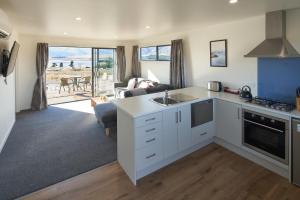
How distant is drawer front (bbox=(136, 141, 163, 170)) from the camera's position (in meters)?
2.41

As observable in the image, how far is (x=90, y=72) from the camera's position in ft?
23.4

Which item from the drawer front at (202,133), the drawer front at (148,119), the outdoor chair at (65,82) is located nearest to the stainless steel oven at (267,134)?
the drawer front at (202,133)

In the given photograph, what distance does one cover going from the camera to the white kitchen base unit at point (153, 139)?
2385mm

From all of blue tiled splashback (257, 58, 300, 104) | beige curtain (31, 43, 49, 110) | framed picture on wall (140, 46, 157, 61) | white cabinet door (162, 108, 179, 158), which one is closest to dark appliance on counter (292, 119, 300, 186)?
blue tiled splashback (257, 58, 300, 104)

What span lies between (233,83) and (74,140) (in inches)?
133

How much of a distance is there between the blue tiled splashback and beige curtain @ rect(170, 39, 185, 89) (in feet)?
6.50

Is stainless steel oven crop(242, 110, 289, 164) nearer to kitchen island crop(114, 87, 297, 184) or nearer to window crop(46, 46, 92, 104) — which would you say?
kitchen island crop(114, 87, 297, 184)

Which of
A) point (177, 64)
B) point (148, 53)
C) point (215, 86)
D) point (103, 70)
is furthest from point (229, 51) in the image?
point (103, 70)

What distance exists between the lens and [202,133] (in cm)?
323

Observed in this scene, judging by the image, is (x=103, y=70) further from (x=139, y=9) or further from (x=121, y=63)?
(x=139, y=9)

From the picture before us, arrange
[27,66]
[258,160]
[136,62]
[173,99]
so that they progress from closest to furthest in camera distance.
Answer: [258,160], [173,99], [27,66], [136,62]

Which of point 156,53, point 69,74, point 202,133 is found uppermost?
point 156,53

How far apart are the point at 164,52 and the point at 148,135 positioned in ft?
12.5

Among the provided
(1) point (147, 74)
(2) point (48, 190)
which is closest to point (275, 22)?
(2) point (48, 190)
